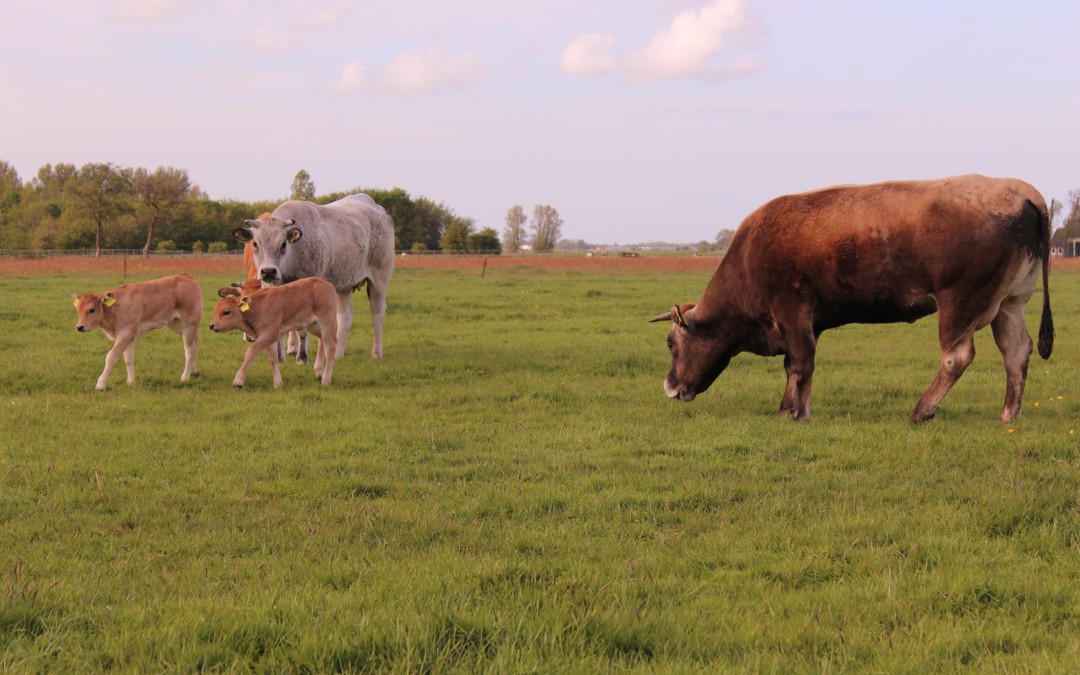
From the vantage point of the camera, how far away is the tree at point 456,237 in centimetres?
8794

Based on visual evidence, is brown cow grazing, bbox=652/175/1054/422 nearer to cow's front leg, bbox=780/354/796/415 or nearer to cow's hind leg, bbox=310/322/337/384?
cow's front leg, bbox=780/354/796/415

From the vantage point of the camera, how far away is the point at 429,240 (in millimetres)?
96000

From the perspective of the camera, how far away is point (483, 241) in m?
90.4

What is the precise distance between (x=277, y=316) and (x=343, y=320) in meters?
2.94

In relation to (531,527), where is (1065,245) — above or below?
above

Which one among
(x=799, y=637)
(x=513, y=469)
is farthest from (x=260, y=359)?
(x=799, y=637)

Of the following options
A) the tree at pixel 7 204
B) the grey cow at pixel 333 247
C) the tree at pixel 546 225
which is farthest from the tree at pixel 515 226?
the grey cow at pixel 333 247

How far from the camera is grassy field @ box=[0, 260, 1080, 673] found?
4.00 m

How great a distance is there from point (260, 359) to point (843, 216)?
29.0 ft

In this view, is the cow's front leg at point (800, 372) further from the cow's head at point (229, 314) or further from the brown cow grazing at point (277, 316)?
the cow's head at point (229, 314)

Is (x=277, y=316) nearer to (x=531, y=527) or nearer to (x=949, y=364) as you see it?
(x=531, y=527)

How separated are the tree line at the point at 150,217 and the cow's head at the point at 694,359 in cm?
6321

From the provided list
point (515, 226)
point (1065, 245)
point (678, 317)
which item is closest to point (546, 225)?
point (515, 226)

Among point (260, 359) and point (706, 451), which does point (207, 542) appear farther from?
point (260, 359)
